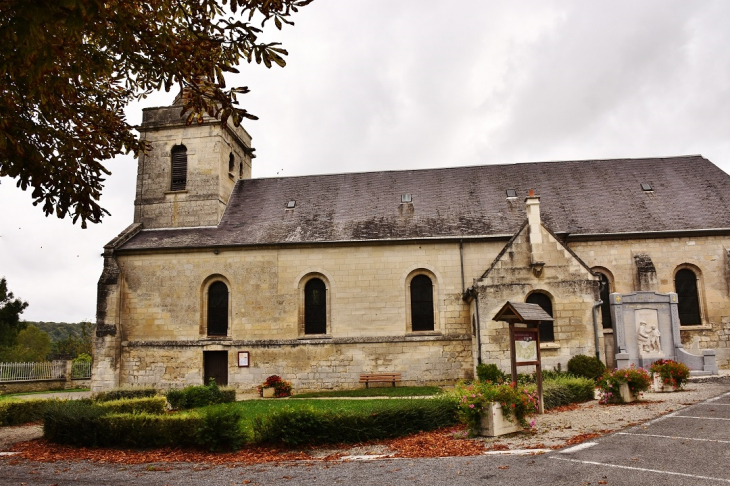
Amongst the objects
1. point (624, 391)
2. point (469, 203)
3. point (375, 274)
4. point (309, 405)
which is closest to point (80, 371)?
point (375, 274)

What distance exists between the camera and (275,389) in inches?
762

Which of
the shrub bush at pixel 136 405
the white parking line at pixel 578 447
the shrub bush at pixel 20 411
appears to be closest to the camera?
the white parking line at pixel 578 447

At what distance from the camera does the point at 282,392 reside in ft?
63.5

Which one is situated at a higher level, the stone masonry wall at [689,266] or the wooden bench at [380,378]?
the stone masonry wall at [689,266]

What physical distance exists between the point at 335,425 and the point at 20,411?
10.4 metres

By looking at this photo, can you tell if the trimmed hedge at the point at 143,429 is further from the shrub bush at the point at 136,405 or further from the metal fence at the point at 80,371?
the metal fence at the point at 80,371

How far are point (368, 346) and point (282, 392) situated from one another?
3.71m

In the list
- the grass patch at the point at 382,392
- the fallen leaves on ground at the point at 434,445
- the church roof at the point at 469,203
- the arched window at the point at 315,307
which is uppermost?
the church roof at the point at 469,203

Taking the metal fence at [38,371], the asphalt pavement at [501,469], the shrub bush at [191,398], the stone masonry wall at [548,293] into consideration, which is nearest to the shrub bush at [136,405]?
the shrub bush at [191,398]

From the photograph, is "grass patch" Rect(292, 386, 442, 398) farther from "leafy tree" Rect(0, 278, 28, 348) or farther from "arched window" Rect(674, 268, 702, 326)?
"leafy tree" Rect(0, 278, 28, 348)

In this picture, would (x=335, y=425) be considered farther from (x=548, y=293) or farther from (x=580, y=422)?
(x=548, y=293)

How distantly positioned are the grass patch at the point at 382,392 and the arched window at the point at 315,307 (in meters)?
2.75

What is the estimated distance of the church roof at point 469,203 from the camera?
21.9 m

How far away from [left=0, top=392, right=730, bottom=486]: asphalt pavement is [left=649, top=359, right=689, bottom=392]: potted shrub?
5.97m
